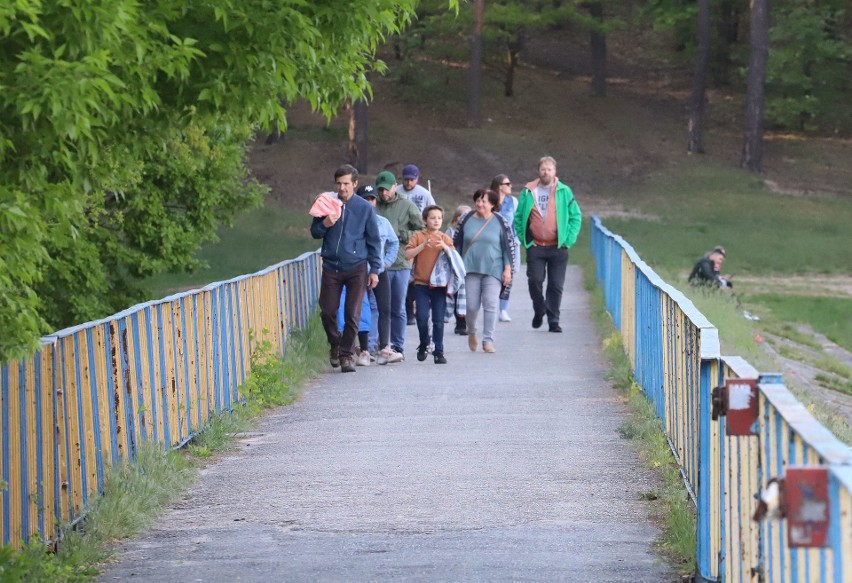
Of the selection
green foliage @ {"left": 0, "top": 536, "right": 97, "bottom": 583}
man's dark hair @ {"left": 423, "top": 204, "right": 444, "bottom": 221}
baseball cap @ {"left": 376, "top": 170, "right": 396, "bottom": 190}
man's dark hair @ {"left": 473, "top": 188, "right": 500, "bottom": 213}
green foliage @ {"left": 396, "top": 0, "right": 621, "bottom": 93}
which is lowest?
green foliage @ {"left": 0, "top": 536, "right": 97, "bottom": 583}

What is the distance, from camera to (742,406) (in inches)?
193

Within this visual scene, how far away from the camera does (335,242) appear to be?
1344 cm

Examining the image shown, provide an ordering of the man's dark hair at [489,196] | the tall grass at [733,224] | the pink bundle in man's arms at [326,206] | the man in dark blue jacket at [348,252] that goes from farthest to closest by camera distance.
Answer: the tall grass at [733,224], the man's dark hair at [489,196], the man in dark blue jacket at [348,252], the pink bundle in man's arms at [326,206]

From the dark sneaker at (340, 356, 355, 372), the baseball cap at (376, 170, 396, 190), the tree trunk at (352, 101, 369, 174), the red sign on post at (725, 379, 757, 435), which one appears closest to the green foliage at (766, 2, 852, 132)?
the tree trunk at (352, 101, 369, 174)

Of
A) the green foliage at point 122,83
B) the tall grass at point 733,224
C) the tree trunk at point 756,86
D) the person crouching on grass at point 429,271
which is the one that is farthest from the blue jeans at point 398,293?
the tree trunk at point 756,86

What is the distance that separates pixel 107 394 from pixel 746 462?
4.15 meters

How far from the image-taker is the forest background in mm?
5941

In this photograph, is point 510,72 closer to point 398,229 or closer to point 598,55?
point 598,55

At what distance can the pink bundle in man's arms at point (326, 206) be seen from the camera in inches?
520

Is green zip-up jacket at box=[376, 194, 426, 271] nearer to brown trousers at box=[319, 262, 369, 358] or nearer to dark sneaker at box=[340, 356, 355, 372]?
brown trousers at box=[319, 262, 369, 358]

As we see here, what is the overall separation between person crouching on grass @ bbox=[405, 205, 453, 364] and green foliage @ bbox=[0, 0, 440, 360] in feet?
22.9

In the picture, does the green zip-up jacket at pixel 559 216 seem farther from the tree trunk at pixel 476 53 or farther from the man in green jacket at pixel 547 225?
the tree trunk at pixel 476 53

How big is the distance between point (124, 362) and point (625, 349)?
22.3ft

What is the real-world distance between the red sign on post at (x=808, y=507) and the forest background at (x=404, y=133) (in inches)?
116
